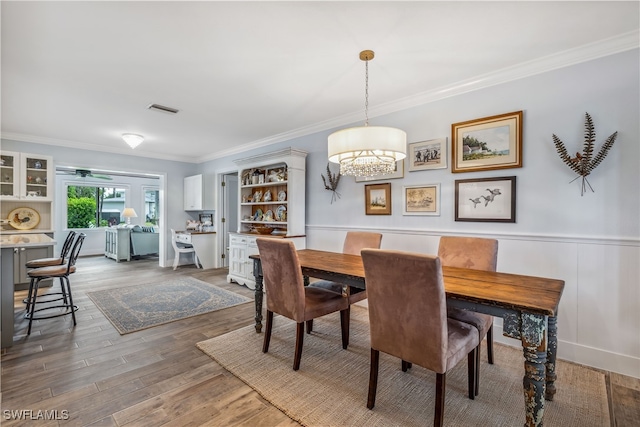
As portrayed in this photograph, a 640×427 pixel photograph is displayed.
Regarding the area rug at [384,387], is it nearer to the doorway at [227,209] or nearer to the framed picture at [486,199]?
the framed picture at [486,199]

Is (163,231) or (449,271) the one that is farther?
(163,231)

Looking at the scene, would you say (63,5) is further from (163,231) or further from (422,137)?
(163,231)

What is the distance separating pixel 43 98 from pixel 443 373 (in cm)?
450

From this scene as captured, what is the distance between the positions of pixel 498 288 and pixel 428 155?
70.6 inches

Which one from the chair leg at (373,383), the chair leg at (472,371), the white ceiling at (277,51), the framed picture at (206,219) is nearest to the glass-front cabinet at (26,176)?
the white ceiling at (277,51)

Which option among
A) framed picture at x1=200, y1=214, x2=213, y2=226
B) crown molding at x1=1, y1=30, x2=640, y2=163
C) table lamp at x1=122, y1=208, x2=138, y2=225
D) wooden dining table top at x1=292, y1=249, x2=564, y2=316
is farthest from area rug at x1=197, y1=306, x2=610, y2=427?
table lamp at x1=122, y1=208, x2=138, y2=225

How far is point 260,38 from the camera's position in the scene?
214 cm

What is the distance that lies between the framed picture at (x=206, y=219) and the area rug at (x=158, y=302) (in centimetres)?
A: 183

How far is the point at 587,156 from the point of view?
89.2 inches

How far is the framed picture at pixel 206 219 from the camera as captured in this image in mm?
6418

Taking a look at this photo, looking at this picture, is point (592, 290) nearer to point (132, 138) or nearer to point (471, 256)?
point (471, 256)

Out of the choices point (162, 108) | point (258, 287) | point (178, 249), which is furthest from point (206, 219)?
point (258, 287)

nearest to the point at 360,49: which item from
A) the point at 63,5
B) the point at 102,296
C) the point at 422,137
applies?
the point at 422,137

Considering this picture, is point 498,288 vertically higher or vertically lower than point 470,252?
lower
